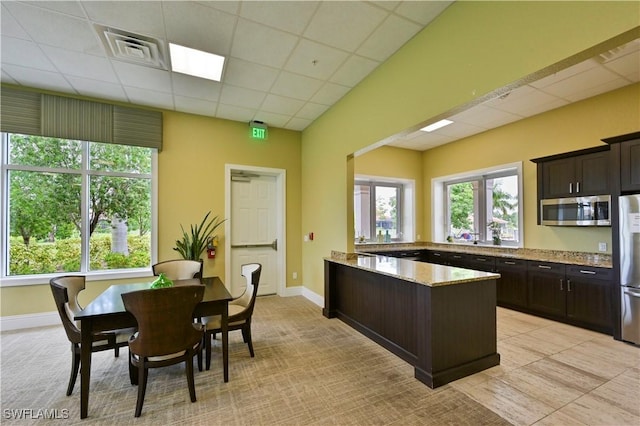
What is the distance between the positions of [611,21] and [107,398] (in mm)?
4189

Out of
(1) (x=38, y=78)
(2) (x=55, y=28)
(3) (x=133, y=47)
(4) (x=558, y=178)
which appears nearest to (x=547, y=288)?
(4) (x=558, y=178)

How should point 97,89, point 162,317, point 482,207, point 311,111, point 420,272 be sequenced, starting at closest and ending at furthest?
1. point 162,317
2. point 420,272
3. point 97,89
4. point 311,111
5. point 482,207

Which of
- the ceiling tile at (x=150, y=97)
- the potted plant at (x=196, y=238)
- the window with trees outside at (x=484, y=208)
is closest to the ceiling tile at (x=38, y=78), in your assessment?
the ceiling tile at (x=150, y=97)

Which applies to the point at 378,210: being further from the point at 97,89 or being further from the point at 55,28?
the point at 55,28

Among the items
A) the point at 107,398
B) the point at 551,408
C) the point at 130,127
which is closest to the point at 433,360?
the point at 551,408

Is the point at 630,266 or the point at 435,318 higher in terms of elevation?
the point at 630,266

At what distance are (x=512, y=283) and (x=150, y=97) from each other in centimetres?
623

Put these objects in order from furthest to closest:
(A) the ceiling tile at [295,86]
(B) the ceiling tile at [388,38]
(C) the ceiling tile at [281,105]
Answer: (C) the ceiling tile at [281,105]
(A) the ceiling tile at [295,86]
(B) the ceiling tile at [388,38]

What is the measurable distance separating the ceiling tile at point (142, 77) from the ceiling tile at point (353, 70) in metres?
2.13

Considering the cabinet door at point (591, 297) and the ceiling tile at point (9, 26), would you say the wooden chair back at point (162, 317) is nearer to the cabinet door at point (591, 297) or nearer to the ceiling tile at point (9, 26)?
the ceiling tile at point (9, 26)

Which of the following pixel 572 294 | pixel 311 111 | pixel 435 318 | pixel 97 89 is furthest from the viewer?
pixel 311 111

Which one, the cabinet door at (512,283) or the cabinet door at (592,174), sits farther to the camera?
the cabinet door at (512,283)

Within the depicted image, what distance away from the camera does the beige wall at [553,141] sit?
3.55 meters

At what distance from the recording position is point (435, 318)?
236cm
